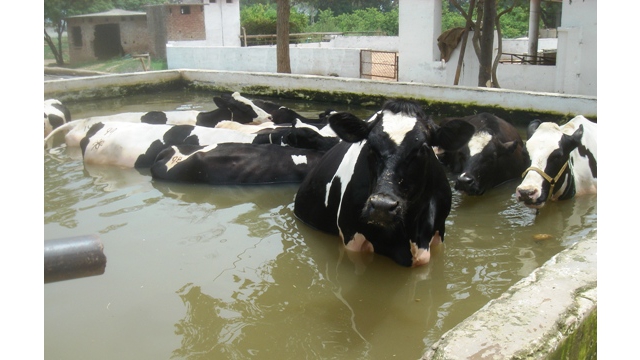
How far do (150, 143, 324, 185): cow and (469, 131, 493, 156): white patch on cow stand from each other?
190cm

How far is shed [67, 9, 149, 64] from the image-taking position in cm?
3744

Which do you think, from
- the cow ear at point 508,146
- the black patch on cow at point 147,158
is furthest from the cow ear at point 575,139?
the black patch on cow at point 147,158

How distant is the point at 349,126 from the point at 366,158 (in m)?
0.31

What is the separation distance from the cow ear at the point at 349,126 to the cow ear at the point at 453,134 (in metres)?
0.54

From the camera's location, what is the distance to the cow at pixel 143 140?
28.3ft

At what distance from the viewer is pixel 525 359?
2621 millimetres

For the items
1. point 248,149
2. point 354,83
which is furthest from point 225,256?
point 354,83

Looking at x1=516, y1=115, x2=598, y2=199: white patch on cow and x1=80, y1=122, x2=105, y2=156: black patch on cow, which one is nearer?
x1=516, y1=115, x2=598, y2=199: white patch on cow

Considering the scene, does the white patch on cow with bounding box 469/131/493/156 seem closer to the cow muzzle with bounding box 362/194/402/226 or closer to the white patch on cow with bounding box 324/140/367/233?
the white patch on cow with bounding box 324/140/367/233

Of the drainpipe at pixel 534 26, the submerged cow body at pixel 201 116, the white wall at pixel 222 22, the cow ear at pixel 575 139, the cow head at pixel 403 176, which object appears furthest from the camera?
the white wall at pixel 222 22

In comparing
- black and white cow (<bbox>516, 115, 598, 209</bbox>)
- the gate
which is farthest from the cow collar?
the gate

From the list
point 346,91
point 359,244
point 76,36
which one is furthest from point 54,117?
Result: point 76,36

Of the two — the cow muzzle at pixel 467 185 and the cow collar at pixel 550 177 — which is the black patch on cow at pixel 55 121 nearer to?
the cow muzzle at pixel 467 185

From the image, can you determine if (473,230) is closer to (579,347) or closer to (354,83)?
(579,347)
